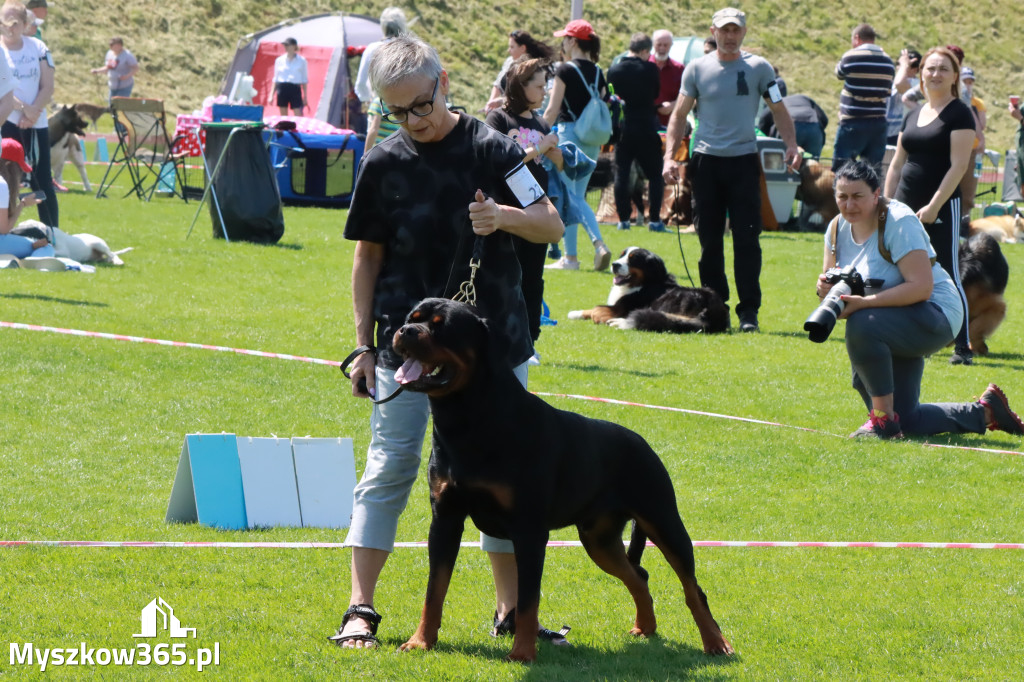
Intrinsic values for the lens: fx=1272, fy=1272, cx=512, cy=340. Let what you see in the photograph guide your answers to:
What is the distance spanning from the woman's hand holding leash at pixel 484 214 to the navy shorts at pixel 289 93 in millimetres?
20171

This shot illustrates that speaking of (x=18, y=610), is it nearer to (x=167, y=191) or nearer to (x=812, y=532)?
(x=812, y=532)

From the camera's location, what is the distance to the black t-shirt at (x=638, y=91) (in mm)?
14898

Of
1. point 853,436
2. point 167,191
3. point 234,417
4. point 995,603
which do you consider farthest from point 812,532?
point 167,191

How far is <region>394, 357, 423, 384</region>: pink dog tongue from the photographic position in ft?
10.7

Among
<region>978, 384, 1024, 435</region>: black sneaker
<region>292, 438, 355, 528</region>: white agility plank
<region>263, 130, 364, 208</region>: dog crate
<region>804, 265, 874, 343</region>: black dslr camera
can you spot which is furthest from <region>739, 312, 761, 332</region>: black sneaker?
<region>263, 130, 364, 208</region>: dog crate

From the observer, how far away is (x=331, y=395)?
23.5 feet

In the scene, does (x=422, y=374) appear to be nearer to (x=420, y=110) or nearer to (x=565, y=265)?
(x=420, y=110)

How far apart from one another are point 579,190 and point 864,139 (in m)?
5.36

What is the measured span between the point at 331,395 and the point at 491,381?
3.91 m

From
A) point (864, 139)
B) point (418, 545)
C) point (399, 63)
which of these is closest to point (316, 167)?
point (864, 139)

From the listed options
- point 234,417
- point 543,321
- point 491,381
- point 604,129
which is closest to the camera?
point 491,381

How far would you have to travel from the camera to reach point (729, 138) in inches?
385

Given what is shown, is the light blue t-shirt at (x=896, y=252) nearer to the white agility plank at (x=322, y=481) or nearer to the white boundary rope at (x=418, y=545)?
the white boundary rope at (x=418, y=545)

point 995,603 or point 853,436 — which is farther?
point 853,436
